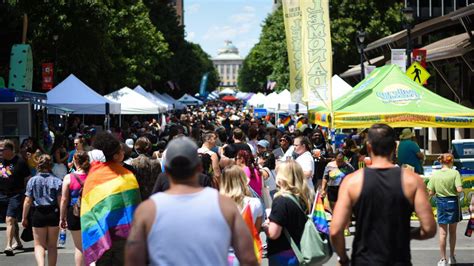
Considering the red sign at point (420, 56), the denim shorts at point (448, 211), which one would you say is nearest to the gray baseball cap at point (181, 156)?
the denim shorts at point (448, 211)

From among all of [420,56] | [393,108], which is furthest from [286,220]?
[420,56]

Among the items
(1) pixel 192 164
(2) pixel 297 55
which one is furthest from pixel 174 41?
(1) pixel 192 164

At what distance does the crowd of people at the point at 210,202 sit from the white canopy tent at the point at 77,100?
38.7ft

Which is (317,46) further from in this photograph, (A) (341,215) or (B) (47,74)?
(B) (47,74)

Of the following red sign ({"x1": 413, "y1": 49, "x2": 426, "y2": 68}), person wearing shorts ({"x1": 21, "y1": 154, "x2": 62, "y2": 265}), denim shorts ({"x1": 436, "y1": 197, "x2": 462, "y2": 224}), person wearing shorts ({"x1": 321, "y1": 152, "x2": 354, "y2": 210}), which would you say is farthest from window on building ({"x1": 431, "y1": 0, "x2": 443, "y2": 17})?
person wearing shorts ({"x1": 21, "y1": 154, "x2": 62, "y2": 265})

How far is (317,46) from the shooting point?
15875 mm

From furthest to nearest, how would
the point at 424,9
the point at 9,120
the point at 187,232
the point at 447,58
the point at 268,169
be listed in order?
the point at 424,9, the point at 447,58, the point at 9,120, the point at 268,169, the point at 187,232

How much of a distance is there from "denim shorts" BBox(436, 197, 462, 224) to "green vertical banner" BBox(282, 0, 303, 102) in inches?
222

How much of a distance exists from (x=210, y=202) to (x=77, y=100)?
23.1 metres

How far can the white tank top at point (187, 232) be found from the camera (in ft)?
14.3

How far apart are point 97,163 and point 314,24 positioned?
8770 millimetres

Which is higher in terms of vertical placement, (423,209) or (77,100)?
(77,100)

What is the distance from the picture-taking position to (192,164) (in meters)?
4.50

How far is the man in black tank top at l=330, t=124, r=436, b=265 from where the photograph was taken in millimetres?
5539
